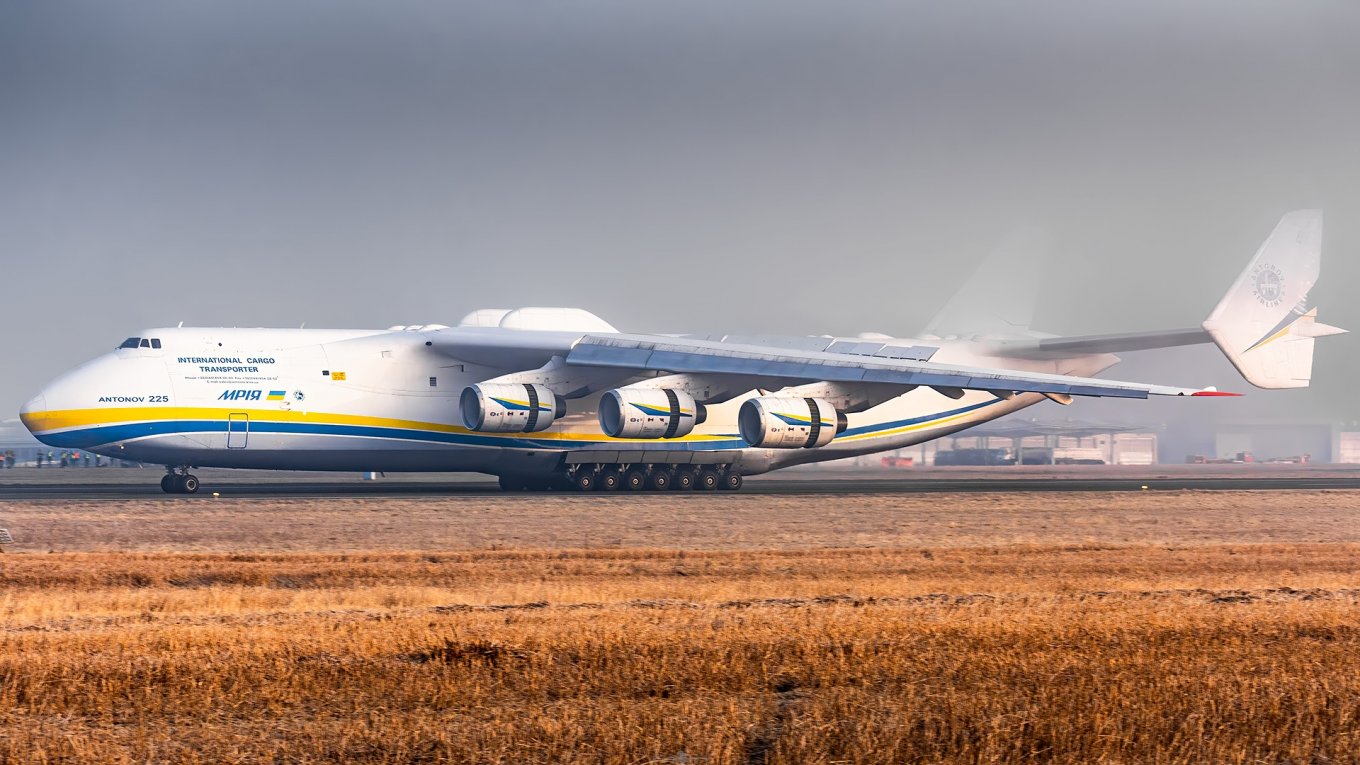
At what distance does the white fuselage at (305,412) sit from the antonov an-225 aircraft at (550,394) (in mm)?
33

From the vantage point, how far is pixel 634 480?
1249 inches

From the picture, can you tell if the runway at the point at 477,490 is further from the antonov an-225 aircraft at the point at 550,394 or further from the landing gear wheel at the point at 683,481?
the antonov an-225 aircraft at the point at 550,394

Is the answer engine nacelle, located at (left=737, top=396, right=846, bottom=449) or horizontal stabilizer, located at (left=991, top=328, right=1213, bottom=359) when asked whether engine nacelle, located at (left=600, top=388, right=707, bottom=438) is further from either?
horizontal stabilizer, located at (left=991, top=328, right=1213, bottom=359)

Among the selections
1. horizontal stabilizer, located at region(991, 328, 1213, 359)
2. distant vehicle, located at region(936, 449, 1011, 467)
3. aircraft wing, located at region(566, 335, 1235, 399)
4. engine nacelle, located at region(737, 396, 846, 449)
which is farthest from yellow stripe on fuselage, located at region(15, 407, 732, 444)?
distant vehicle, located at region(936, 449, 1011, 467)

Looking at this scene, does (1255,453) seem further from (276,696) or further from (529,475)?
(276,696)

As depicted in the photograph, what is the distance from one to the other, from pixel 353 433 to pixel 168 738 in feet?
76.7

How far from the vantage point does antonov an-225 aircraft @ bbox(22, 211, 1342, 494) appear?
28.2m

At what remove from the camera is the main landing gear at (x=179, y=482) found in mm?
29453

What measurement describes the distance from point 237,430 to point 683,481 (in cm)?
986

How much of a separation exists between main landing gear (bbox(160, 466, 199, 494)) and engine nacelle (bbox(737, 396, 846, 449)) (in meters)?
11.7

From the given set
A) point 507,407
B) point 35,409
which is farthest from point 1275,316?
point 35,409

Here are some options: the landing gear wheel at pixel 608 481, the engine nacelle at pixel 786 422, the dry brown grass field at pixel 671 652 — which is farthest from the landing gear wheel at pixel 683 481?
the dry brown grass field at pixel 671 652

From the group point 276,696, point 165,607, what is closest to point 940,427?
point 165,607

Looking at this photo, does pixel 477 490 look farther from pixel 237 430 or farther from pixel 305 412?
pixel 237 430
